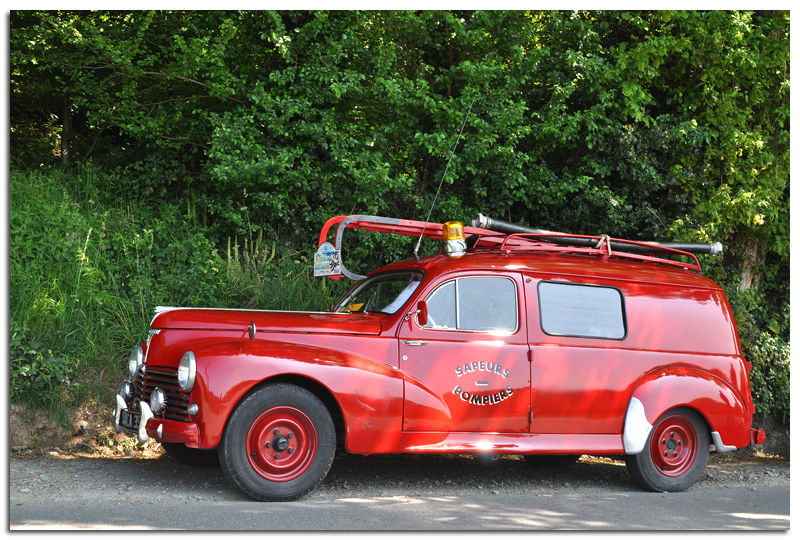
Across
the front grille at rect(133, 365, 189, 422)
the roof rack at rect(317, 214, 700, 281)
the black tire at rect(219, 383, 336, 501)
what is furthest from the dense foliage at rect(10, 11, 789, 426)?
the black tire at rect(219, 383, 336, 501)

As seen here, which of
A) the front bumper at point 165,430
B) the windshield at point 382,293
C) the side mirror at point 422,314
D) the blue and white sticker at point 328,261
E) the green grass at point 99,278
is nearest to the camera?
the front bumper at point 165,430

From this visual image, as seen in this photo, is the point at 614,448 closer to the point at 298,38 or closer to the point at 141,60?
the point at 298,38

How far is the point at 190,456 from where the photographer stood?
23.6ft

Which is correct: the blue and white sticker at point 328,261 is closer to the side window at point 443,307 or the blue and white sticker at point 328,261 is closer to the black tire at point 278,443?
the side window at point 443,307

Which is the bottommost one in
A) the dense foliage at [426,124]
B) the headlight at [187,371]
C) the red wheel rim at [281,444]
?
the red wheel rim at [281,444]

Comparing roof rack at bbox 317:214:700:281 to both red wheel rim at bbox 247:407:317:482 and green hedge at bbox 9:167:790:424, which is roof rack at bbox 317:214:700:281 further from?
green hedge at bbox 9:167:790:424

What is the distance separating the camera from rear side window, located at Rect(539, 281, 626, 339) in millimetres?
7059

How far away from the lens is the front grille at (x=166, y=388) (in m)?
5.95

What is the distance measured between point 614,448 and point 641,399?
0.50m

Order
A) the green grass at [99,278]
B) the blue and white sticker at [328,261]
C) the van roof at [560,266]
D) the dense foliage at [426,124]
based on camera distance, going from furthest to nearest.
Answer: the dense foliage at [426,124] → the green grass at [99,278] → the blue and white sticker at [328,261] → the van roof at [560,266]

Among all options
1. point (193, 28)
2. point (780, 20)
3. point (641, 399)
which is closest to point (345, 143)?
point (193, 28)

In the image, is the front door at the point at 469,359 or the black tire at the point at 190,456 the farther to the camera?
the black tire at the point at 190,456

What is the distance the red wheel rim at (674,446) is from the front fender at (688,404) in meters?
0.19

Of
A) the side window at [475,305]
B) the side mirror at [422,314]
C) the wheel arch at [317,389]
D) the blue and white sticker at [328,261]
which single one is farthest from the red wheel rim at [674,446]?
the blue and white sticker at [328,261]
